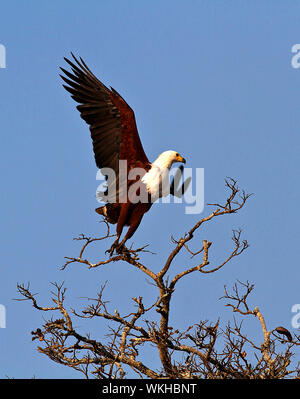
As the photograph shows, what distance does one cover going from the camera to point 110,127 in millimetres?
8914

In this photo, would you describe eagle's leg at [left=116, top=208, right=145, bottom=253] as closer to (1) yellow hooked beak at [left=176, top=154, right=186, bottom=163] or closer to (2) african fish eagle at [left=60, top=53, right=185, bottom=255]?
(2) african fish eagle at [left=60, top=53, right=185, bottom=255]

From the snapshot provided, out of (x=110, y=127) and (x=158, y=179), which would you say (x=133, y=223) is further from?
(x=110, y=127)

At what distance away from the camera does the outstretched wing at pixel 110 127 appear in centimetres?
882

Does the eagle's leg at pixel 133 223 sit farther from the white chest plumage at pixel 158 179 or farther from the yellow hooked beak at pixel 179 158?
the yellow hooked beak at pixel 179 158

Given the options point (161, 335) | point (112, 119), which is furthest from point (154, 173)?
point (161, 335)

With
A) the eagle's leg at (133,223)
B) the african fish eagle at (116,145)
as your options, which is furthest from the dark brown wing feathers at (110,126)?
the eagle's leg at (133,223)

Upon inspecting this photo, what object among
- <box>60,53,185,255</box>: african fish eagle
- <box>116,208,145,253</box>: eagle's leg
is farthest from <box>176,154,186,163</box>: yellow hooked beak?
<box>116,208,145,253</box>: eagle's leg

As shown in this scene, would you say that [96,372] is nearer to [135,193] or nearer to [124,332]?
[124,332]

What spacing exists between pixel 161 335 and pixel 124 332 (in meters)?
0.44

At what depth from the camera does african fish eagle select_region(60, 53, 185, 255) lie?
8531 mm

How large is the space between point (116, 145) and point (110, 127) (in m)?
0.24

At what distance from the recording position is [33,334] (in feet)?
24.1

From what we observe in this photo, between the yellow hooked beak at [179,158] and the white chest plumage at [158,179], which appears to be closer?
the white chest plumage at [158,179]

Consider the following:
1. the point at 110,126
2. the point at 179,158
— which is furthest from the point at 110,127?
the point at 179,158
